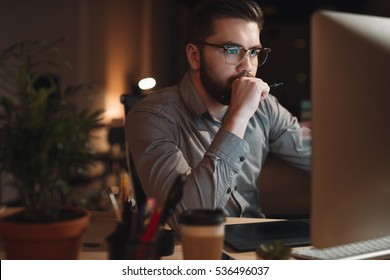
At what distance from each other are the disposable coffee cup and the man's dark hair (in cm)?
85

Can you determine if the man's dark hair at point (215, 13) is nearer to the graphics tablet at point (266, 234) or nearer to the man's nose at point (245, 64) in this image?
the man's nose at point (245, 64)

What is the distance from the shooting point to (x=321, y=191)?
73 centimetres

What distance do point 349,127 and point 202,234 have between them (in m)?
0.26

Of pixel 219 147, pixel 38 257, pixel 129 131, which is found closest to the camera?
pixel 38 257

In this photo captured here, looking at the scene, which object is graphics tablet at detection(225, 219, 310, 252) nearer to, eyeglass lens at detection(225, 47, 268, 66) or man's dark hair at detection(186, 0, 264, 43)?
eyeglass lens at detection(225, 47, 268, 66)

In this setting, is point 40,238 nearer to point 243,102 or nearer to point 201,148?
point 243,102

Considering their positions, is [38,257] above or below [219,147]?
below

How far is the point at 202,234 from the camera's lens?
2.38 ft

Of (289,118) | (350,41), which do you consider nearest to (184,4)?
(289,118)

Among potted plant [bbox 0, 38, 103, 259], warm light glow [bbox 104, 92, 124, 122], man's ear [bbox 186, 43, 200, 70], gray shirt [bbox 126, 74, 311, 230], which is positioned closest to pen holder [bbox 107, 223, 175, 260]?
potted plant [bbox 0, 38, 103, 259]

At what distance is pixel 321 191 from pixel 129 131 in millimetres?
787

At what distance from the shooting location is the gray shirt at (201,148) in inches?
46.1
